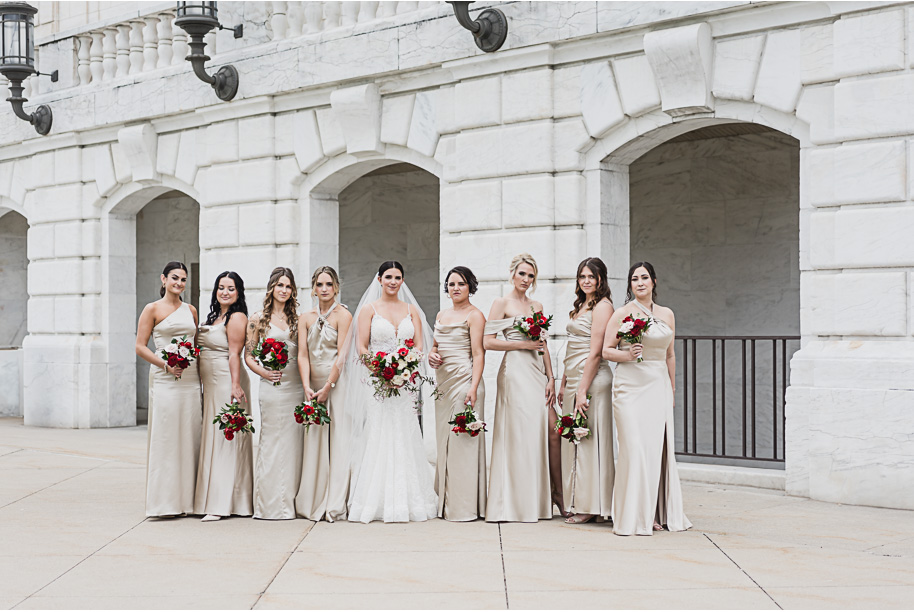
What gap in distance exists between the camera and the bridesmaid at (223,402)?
8.48 m

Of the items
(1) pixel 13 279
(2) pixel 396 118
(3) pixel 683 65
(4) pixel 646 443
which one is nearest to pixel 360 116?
(2) pixel 396 118

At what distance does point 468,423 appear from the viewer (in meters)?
8.20

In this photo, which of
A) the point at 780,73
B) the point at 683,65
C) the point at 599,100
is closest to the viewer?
the point at 780,73

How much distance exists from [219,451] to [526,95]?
181 inches

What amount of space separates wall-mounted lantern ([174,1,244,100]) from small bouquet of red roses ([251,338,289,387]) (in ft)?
17.3

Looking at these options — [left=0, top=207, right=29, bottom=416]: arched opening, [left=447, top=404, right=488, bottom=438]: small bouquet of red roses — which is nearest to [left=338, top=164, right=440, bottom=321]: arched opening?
[left=0, top=207, right=29, bottom=416]: arched opening

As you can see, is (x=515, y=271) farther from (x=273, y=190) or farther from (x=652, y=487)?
(x=273, y=190)

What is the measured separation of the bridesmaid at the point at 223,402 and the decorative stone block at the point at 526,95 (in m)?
3.58

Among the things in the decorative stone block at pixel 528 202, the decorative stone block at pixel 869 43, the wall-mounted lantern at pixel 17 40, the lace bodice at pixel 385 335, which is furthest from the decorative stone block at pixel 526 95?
the wall-mounted lantern at pixel 17 40

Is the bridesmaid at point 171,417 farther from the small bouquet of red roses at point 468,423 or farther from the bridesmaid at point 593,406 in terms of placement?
the bridesmaid at point 593,406

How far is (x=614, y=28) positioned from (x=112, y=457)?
692cm

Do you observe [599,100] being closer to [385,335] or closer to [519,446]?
[385,335]

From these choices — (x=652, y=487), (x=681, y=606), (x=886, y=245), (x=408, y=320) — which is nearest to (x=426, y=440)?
(x=408, y=320)

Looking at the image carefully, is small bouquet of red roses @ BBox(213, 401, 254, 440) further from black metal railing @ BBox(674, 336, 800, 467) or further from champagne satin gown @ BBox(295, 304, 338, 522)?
black metal railing @ BBox(674, 336, 800, 467)
